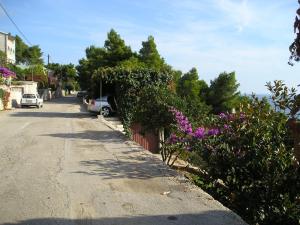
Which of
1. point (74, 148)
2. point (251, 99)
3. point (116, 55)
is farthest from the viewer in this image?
point (116, 55)

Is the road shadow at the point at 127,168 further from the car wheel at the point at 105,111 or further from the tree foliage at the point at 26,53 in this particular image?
the tree foliage at the point at 26,53

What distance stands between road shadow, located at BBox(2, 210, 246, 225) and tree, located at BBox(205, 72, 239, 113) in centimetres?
3010

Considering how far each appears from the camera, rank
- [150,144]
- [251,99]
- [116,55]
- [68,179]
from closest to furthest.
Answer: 1. [68,179]
2. [251,99]
3. [150,144]
4. [116,55]

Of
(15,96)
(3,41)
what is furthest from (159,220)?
(3,41)

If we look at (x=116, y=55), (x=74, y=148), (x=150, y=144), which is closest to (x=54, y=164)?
(x=74, y=148)

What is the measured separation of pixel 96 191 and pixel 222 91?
3035 cm

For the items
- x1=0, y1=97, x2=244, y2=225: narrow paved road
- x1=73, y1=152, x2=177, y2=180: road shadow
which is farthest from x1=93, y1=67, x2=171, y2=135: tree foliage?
x1=73, y1=152, x2=177, y2=180: road shadow

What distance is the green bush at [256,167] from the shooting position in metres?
7.31

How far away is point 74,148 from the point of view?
42.8 feet

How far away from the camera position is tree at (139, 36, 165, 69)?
4050 centimetres

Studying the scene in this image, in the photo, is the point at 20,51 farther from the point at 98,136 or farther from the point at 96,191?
the point at 96,191

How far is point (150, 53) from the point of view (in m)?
40.9

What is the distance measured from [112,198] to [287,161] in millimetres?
2837

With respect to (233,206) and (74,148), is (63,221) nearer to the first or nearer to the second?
(233,206)
